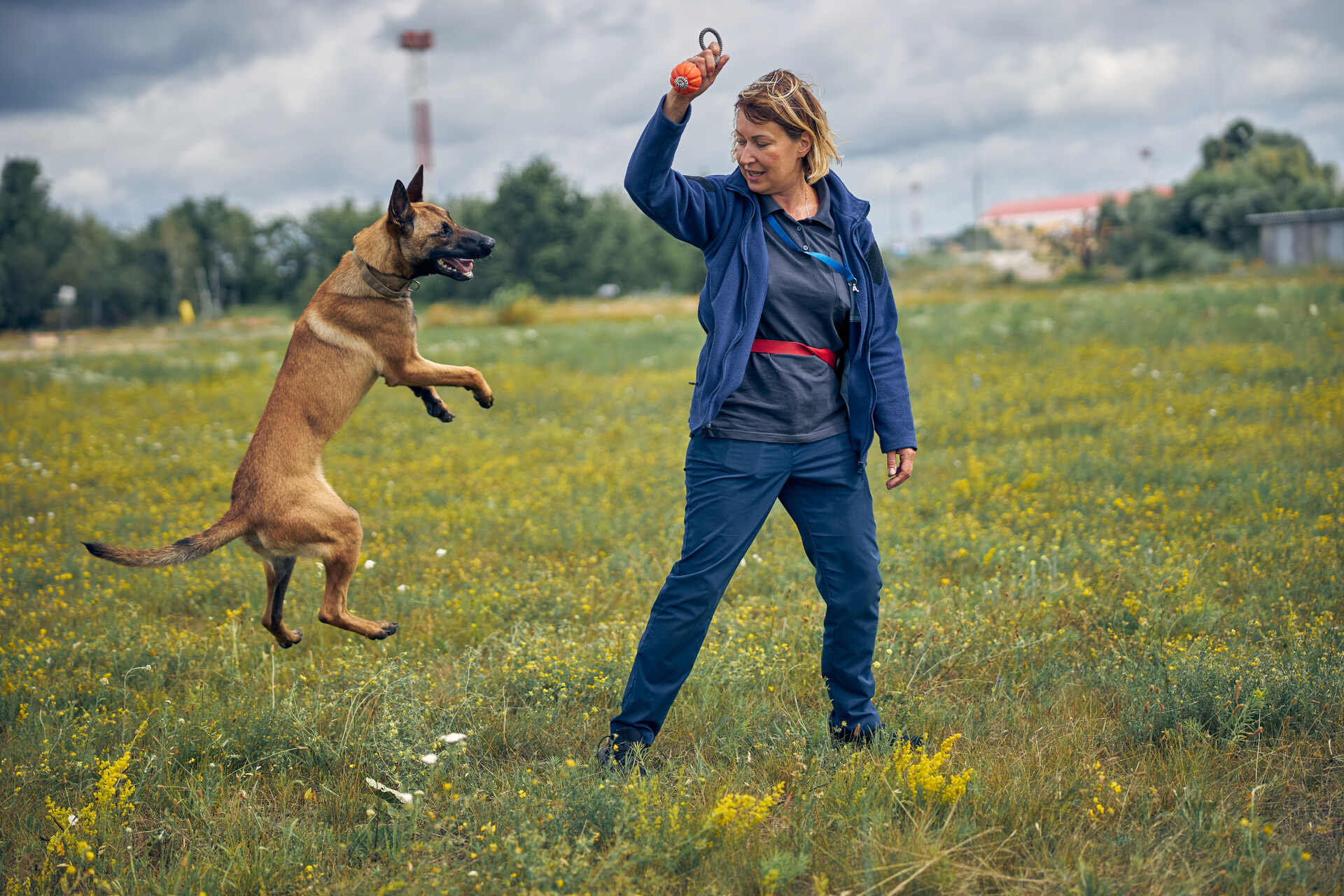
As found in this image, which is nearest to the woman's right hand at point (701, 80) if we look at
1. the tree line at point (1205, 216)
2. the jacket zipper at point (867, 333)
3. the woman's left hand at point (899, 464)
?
the jacket zipper at point (867, 333)

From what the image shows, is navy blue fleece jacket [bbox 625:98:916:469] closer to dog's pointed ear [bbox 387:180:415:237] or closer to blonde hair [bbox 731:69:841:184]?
blonde hair [bbox 731:69:841:184]

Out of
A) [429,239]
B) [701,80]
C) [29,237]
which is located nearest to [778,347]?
[701,80]

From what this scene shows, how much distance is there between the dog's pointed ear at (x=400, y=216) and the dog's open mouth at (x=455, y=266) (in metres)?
0.17

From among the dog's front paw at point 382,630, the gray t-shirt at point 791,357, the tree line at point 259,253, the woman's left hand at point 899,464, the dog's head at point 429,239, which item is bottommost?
the dog's front paw at point 382,630

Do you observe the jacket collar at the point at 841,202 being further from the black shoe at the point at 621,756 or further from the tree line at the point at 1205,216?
the tree line at the point at 1205,216

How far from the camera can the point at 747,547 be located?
3283mm

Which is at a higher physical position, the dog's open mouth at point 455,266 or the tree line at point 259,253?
the tree line at point 259,253

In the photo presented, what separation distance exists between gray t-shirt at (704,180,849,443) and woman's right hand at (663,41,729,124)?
488mm

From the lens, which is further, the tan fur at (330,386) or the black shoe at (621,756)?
the tan fur at (330,386)

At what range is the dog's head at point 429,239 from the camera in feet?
11.9

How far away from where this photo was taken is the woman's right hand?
118 inches

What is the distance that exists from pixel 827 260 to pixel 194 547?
2.71m

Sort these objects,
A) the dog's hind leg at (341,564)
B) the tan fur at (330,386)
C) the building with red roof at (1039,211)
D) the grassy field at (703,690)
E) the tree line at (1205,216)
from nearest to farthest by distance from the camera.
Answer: the grassy field at (703,690) < the tan fur at (330,386) < the dog's hind leg at (341,564) < the tree line at (1205,216) < the building with red roof at (1039,211)

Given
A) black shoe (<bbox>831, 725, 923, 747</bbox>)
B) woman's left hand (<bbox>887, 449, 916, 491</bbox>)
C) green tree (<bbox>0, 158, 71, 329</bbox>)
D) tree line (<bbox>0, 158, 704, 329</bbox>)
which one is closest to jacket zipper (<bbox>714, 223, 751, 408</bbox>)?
woman's left hand (<bbox>887, 449, 916, 491</bbox>)
